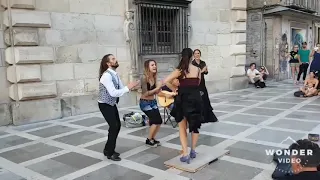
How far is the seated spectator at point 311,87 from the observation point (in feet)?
33.7

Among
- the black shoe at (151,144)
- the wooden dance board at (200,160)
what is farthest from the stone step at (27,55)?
the wooden dance board at (200,160)

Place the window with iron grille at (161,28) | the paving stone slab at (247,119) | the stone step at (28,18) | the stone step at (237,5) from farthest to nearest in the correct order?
the stone step at (237,5), the window with iron grille at (161,28), the stone step at (28,18), the paving stone slab at (247,119)

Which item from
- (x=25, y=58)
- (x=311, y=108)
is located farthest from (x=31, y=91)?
(x=311, y=108)

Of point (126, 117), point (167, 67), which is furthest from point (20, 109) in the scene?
point (167, 67)

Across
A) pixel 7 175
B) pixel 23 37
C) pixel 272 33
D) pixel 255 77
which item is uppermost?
pixel 272 33

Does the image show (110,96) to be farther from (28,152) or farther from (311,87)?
(311,87)

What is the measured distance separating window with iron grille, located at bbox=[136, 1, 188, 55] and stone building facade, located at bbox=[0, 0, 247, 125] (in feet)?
0.10

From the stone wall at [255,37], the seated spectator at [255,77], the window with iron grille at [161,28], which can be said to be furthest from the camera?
the stone wall at [255,37]

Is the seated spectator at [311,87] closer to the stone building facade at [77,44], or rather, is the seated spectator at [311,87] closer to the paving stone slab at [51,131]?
the stone building facade at [77,44]

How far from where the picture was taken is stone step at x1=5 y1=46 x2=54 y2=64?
721 centimetres

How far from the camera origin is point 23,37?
7246mm

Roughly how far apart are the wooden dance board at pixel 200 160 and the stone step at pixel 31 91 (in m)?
4.34

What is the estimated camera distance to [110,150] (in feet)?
15.5

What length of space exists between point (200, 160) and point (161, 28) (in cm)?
660
